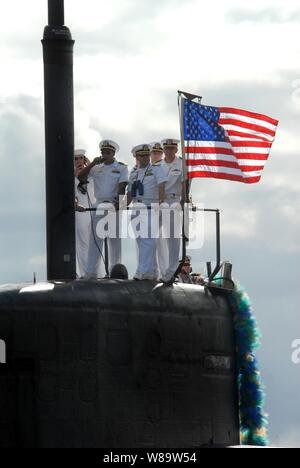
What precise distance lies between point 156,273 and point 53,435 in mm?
3853

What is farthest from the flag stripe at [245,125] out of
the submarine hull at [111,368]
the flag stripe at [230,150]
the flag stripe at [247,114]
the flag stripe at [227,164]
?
the submarine hull at [111,368]

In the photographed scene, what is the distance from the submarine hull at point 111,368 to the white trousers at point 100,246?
2628 mm

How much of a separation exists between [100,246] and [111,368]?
13.6 ft

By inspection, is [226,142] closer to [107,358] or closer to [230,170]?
[230,170]

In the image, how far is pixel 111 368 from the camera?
1447 centimetres

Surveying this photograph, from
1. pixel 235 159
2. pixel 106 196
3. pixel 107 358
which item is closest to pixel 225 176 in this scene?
pixel 235 159

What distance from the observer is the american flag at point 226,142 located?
17766 mm

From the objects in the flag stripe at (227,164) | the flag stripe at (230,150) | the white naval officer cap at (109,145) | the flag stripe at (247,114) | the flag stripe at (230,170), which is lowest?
the flag stripe at (230,170)

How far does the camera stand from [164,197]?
60.0 ft

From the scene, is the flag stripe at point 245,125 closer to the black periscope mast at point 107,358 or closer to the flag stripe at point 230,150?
the flag stripe at point 230,150

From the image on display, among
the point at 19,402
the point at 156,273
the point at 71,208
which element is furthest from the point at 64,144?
the point at 19,402

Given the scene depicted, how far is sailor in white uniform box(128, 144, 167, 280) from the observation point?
17438 millimetres
